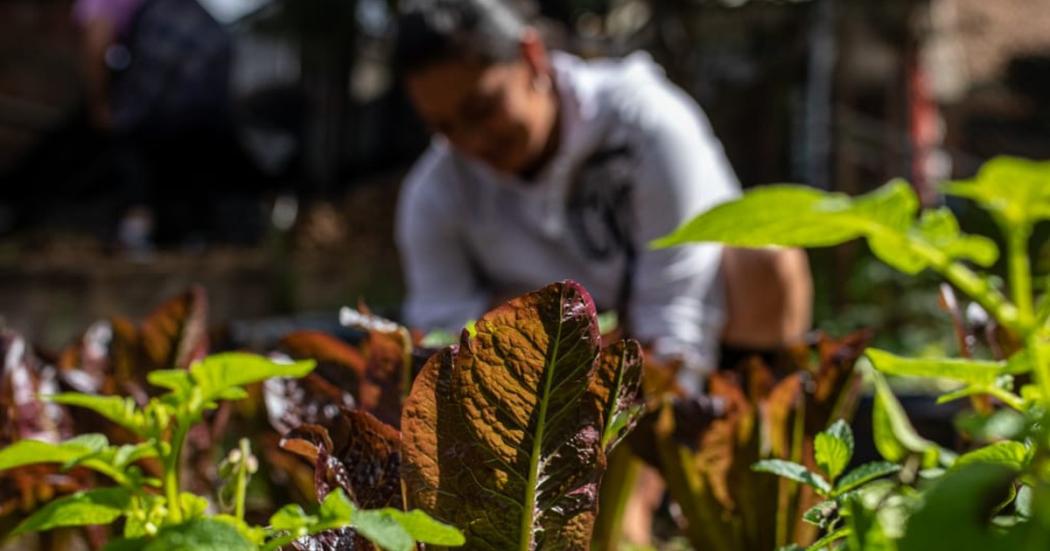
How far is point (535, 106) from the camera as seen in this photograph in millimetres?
2430

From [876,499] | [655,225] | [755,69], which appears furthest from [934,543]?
[755,69]

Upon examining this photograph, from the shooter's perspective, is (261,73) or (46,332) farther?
(261,73)

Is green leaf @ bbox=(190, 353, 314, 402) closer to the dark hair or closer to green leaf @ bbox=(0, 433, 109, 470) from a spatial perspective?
green leaf @ bbox=(0, 433, 109, 470)

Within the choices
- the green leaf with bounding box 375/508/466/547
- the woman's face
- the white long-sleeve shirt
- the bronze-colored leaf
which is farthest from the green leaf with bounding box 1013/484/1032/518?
the woman's face

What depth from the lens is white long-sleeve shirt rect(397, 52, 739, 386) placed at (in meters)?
2.25

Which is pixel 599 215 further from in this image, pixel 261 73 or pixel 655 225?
pixel 261 73

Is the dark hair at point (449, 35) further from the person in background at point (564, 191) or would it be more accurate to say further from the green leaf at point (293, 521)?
the green leaf at point (293, 521)

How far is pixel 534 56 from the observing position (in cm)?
246

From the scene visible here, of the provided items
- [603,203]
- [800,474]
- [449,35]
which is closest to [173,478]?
[800,474]

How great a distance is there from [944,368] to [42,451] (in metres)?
0.39

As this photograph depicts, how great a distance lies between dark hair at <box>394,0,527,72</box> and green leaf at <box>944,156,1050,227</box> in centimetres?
198

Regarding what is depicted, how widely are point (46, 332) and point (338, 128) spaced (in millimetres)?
5907

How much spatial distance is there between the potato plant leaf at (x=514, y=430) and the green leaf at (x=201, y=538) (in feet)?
0.40

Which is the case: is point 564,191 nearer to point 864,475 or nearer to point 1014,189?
point 864,475
